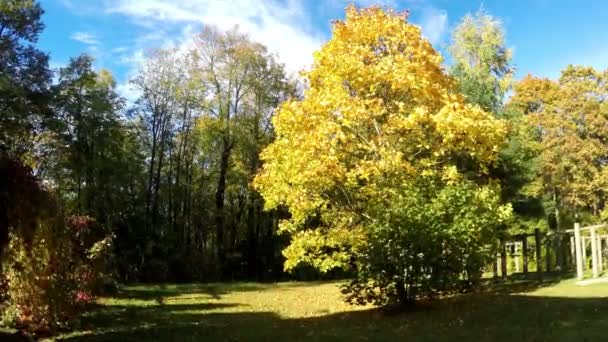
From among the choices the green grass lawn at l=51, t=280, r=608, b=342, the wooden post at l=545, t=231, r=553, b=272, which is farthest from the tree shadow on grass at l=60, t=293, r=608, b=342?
the wooden post at l=545, t=231, r=553, b=272

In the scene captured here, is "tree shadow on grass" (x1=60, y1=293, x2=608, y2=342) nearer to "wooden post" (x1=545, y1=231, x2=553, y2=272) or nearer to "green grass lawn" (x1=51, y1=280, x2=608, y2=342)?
"green grass lawn" (x1=51, y1=280, x2=608, y2=342)

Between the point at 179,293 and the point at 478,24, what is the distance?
1846 centimetres

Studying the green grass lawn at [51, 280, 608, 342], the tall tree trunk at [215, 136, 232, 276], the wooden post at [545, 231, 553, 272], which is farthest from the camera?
the tall tree trunk at [215, 136, 232, 276]

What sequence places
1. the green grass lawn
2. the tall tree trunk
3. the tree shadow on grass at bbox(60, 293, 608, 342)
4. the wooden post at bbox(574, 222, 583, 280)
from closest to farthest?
1. the tree shadow on grass at bbox(60, 293, 608, 342)
2. the green grass lawn
3. the wooden post at bbox(574, 222, 583, 280)
4. the tall tree trunk

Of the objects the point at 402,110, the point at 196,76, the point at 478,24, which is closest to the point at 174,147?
the point at 196,76

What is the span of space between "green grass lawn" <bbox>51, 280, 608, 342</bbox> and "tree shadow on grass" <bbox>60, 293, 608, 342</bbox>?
0.01 m

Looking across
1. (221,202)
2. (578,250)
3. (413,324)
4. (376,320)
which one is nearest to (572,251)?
(578,250)

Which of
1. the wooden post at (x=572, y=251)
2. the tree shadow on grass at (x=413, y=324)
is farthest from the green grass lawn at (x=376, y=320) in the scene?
the wooden post at (x=572, y=251)

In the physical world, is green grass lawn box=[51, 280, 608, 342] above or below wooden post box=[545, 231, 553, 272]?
below

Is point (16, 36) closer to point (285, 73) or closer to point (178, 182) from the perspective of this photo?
point (178, 182)

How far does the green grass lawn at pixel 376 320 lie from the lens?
27.6ft

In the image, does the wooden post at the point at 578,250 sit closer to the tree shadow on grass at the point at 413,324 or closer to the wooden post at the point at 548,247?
the wooden post at the point at 548,247

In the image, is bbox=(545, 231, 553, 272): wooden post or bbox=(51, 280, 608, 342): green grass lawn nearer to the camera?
bbox=(51, 280, 608, 342): green grass lawn

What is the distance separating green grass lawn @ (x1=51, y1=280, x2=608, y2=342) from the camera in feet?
27.6
